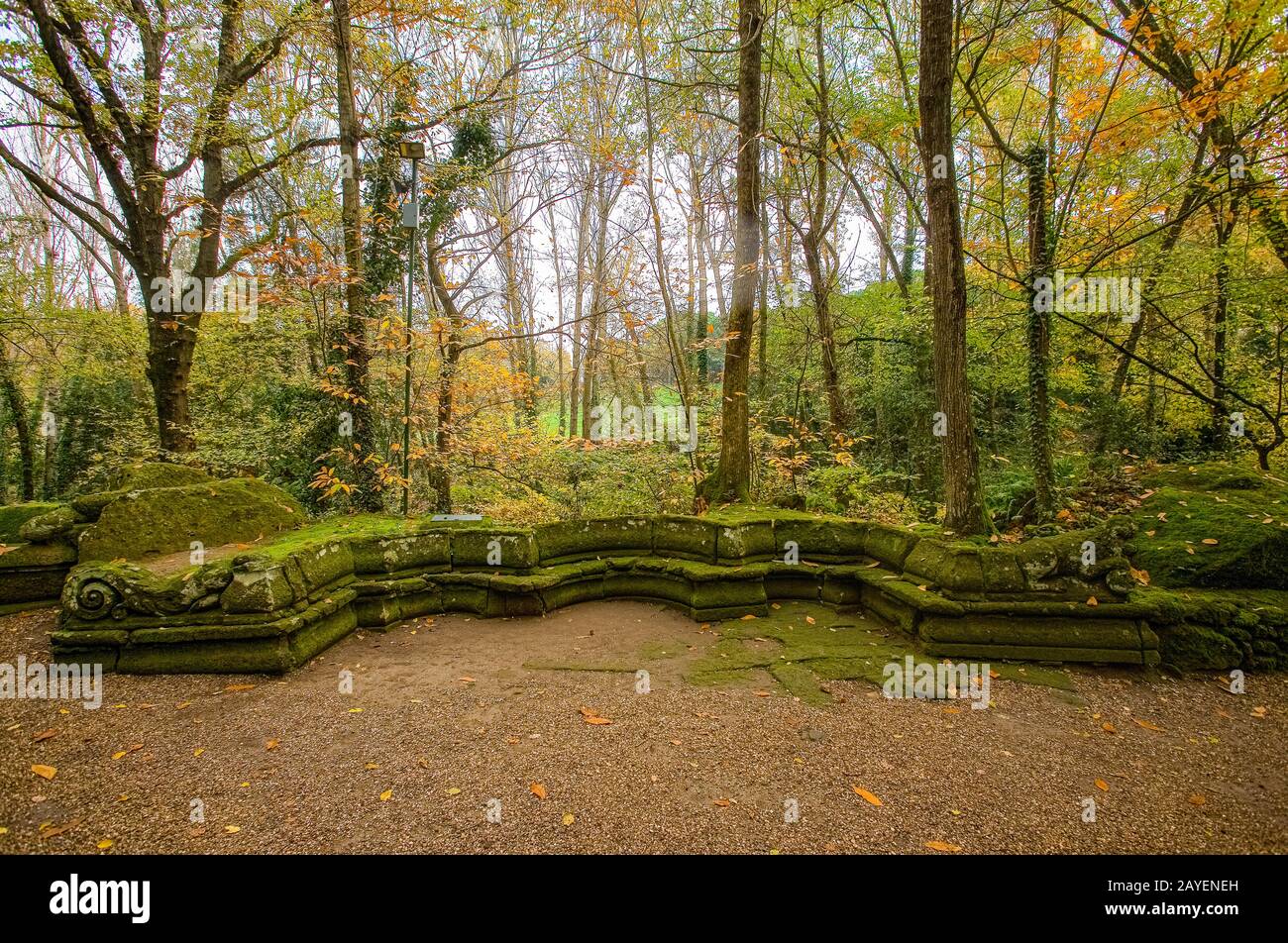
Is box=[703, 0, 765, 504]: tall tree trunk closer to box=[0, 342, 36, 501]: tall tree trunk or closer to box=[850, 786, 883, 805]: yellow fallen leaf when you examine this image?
box=[850, 786, 883, 805]: yellow fallen leaf

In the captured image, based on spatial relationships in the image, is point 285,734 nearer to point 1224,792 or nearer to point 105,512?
point 105,512

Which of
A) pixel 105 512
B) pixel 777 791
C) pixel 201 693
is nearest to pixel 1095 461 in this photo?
pixel 777 791

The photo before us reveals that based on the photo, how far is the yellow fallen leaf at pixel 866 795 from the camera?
2.46 metres

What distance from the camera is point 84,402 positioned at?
12406mm

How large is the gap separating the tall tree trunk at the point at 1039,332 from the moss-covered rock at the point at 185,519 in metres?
8.53

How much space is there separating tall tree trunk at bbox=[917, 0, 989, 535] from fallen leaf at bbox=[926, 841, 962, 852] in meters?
3.35

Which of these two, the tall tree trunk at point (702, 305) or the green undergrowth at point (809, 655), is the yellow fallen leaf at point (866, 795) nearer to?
the green undergrowth at point (809, 655)

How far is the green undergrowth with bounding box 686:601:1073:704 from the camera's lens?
3715 mm

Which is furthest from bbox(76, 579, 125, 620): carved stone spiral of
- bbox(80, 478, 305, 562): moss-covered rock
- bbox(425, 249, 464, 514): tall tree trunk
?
bbox(425, 249, 464, 514): tall tree trunk

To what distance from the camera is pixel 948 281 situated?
490 centimetres

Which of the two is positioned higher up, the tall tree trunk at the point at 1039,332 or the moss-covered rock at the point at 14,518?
the tall tree trunk at the point at 1039,332

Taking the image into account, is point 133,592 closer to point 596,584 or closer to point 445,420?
point 596,584

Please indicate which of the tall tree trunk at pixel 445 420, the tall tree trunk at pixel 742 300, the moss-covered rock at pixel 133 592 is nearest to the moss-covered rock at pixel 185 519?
the moss-covered rock at pixel 133 592

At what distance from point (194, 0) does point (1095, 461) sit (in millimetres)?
17166
